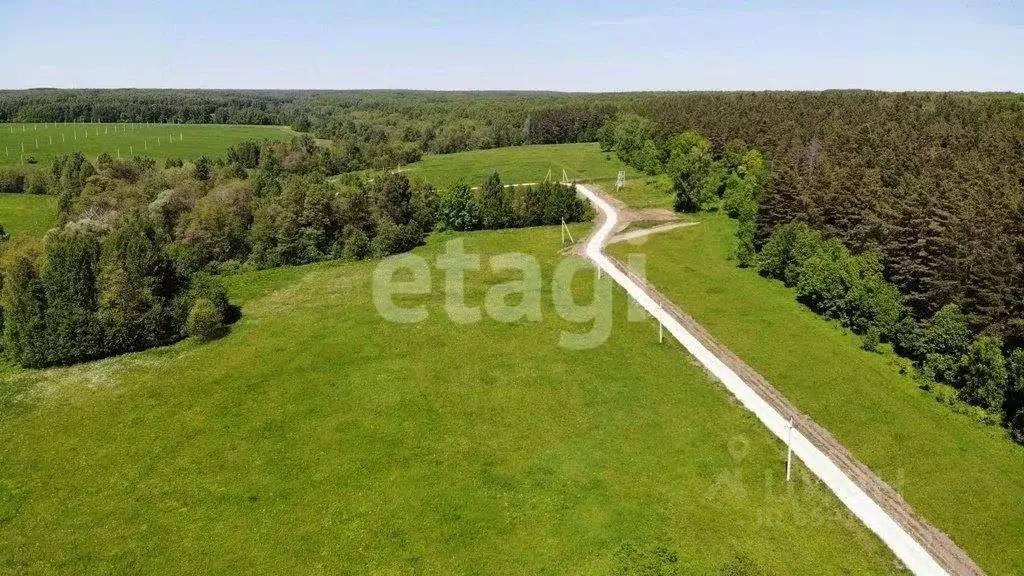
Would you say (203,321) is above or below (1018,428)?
above

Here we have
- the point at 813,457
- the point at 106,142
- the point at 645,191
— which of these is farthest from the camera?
the point at 106,142

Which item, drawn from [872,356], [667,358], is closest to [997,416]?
[872,356]

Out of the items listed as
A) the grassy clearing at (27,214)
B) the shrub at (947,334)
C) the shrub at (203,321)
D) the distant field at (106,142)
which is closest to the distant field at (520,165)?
the distant field at (106,142)

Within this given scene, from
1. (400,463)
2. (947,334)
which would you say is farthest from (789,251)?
(400,463)

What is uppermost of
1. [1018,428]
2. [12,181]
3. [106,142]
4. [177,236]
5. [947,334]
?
[106,142]

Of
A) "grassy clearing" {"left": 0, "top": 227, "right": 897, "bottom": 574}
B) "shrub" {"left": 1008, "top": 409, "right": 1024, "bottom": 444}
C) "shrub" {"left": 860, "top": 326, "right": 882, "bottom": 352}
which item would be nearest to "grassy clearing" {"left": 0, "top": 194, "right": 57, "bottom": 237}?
"grassy clearing" {"left": 0, "top": 227, "right": 897, "bottom": 574}

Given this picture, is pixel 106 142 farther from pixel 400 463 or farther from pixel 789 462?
pixel 789 462

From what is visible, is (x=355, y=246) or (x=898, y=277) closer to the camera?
(x=898, y=277)
